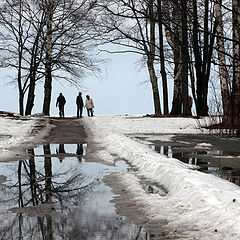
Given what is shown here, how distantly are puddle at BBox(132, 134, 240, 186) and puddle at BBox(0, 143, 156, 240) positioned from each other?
141cm

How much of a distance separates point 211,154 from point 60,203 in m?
5.48

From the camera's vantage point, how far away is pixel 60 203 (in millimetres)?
5195

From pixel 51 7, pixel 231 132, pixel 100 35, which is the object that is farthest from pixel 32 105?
pixel 231 132

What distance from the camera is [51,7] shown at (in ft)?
112

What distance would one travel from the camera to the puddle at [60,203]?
4.04 m

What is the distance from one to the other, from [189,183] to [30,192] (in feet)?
6.23

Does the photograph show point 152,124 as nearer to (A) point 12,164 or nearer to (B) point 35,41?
(A) point 12,164

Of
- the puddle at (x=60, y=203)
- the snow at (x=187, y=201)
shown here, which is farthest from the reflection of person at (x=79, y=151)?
the snow at (x=187, y=201)

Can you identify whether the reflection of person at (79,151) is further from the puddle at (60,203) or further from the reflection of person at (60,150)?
the puddle at (60,203)

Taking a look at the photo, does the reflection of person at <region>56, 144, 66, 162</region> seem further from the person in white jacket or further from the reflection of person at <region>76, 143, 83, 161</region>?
the person in white jacket

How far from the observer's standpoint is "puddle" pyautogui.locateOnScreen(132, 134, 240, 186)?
25.0ft

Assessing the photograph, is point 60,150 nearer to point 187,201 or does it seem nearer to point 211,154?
point 211,154

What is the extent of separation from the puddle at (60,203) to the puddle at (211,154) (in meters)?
1.41

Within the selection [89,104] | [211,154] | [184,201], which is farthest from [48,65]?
[184,201]
